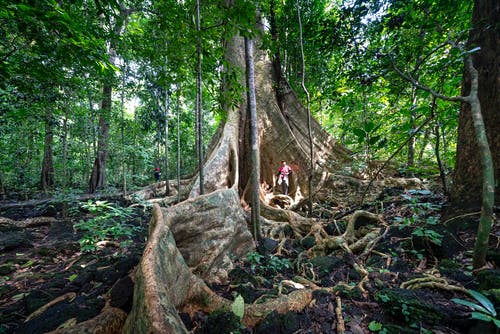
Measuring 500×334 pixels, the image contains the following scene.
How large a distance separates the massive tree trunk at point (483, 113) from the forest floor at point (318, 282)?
13.9 inches

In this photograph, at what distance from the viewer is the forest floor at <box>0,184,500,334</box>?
1780 mm

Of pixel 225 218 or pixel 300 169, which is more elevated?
pixel 300 169

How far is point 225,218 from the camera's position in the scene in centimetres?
338

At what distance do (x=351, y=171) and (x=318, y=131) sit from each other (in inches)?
72.4

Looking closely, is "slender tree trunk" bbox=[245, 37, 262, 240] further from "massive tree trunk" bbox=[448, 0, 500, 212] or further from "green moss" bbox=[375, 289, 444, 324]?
"massive tree trunk" bbox=[448, 0, 500, 212]

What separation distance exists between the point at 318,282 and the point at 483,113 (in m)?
2.96

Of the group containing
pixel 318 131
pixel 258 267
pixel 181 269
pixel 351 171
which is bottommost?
pixel 258 267

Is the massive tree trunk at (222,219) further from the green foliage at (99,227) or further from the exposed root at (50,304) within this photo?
the green foliage at (99,227)

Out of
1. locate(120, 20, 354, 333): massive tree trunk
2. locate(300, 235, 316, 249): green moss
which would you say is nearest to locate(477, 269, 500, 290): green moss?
locate(120, 20, 354, 333): massive tree trunk

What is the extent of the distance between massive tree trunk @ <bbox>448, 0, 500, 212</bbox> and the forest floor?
1.16ft

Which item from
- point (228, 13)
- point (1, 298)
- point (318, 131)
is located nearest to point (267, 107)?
point (318, 131)

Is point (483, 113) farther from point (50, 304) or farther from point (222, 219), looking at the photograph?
point (50, 304)

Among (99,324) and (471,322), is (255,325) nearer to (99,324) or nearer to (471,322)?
(99,324)

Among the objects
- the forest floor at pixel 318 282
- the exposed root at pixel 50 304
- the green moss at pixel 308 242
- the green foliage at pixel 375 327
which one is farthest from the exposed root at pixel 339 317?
the exposed root at pixel 50 304
